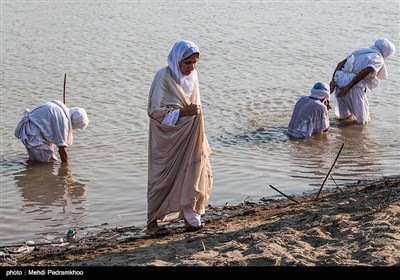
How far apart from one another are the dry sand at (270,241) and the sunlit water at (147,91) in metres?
0.97

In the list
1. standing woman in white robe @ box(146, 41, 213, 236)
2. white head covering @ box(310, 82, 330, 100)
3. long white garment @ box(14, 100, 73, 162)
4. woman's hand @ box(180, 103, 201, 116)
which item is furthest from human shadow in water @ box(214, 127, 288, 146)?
woman's hand @ box(180, 103, 201, 116)

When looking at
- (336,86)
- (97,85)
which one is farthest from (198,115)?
(97,85)

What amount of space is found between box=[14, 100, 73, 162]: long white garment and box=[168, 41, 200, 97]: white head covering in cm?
Result: 311

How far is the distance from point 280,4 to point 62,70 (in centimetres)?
1091

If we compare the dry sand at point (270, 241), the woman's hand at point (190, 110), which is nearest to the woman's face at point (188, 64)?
the woman's hand at point (190, 110)

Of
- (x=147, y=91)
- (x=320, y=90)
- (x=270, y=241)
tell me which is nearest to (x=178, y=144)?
(x=270, y=241)

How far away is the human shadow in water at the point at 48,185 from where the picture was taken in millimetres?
8608

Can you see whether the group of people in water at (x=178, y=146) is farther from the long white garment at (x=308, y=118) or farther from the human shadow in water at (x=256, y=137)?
the long white garment at (x=308, y=118)

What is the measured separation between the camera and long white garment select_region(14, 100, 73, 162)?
9328 mm

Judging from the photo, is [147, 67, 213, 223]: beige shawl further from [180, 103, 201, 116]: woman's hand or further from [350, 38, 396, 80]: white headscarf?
[350, 38, 396, 80]: white headscarf

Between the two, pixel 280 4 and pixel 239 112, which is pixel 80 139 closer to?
pixel 239 112

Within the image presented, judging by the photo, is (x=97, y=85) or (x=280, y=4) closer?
(x=97, y=85)

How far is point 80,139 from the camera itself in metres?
10.9

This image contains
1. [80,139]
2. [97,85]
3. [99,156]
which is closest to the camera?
[99,156]
